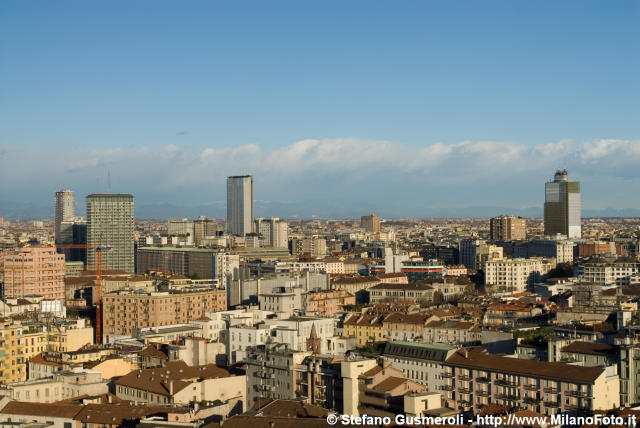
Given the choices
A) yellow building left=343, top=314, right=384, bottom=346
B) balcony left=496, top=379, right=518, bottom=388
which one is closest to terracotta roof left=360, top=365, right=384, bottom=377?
balcony left=496, top=379, right=518, bottom=388

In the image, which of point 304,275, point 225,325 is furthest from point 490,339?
point 304,275

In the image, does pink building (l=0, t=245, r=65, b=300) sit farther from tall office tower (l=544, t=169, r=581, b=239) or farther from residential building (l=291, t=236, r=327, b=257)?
tall office tower (l=544, t=169, r=581, b=239)

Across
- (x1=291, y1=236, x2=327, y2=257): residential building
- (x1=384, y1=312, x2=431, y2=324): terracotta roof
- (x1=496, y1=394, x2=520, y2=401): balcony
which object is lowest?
(x1=496, y1=394, x2=520, y2=401): balcony

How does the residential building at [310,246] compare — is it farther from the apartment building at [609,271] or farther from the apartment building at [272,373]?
the apartment building at [272,373]

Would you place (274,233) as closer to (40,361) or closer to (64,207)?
(64,207)

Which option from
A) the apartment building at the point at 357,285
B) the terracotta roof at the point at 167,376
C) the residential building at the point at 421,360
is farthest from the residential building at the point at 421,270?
the terracotta roof at the point at 167,376
